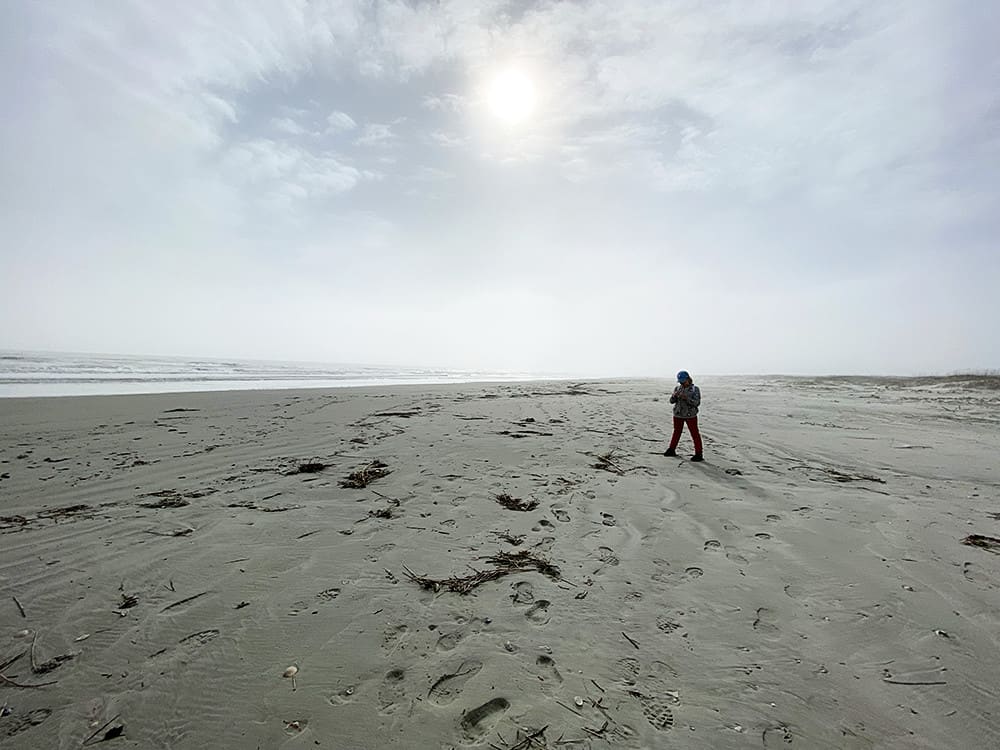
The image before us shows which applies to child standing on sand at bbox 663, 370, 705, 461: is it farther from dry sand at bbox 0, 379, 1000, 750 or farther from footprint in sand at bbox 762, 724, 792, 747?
footprint in sand at bbox 762, 724, 792, 747

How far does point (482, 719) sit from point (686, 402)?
Answer: 272 inches

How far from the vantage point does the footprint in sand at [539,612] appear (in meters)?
2.91

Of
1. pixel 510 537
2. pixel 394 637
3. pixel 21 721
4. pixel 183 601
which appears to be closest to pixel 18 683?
pixel 21 721

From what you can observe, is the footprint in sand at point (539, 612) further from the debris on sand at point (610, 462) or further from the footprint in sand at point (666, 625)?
the debris on sand at point (610, 462)

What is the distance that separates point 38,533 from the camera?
4090mm

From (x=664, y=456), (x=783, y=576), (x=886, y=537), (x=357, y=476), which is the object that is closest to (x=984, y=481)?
(x=886, y=537)

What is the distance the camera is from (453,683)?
2346 mm

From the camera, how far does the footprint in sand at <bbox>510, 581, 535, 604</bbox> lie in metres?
3.13

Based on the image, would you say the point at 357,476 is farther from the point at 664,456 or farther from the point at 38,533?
the point at 664,456

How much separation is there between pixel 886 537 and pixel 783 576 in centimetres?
178

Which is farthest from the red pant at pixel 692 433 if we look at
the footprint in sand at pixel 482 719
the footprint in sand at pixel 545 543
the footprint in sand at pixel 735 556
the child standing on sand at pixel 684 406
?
the footprint in sand at pixel 482 719

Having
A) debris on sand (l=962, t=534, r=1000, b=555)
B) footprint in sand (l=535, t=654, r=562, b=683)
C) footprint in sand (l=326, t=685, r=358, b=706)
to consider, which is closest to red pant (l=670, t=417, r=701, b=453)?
debris on sand (l=962, t=534, r=1000, b=555)

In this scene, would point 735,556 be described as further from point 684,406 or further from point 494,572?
point 684,406

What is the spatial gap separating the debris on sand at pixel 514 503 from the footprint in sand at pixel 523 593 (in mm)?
1627
